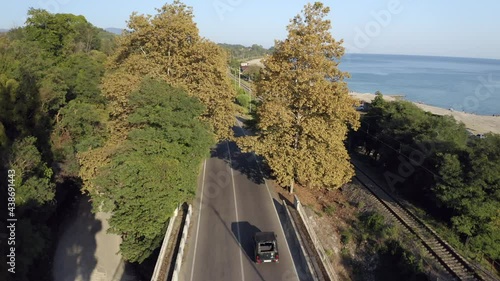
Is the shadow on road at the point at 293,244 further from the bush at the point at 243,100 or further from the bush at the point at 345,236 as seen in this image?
the bush at the point at 243,100

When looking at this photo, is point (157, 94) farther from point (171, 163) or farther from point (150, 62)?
point (150, 62)

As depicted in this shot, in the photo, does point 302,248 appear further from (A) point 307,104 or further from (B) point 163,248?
(A) point 307,104

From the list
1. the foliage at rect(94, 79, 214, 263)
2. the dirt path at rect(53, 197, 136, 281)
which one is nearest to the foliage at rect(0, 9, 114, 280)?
the dirt path at rect(53, 197, 136, 281)

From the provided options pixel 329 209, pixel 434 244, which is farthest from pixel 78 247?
pixel 434 244

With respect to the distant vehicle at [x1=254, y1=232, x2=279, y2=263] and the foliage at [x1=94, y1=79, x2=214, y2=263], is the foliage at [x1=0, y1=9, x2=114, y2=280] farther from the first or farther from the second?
the distant vehicle at [x1=254, y1=232, x2=279, y2=263]

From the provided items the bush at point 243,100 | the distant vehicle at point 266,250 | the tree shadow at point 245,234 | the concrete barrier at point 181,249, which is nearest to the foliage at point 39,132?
the concrete barrier at point 181,249
